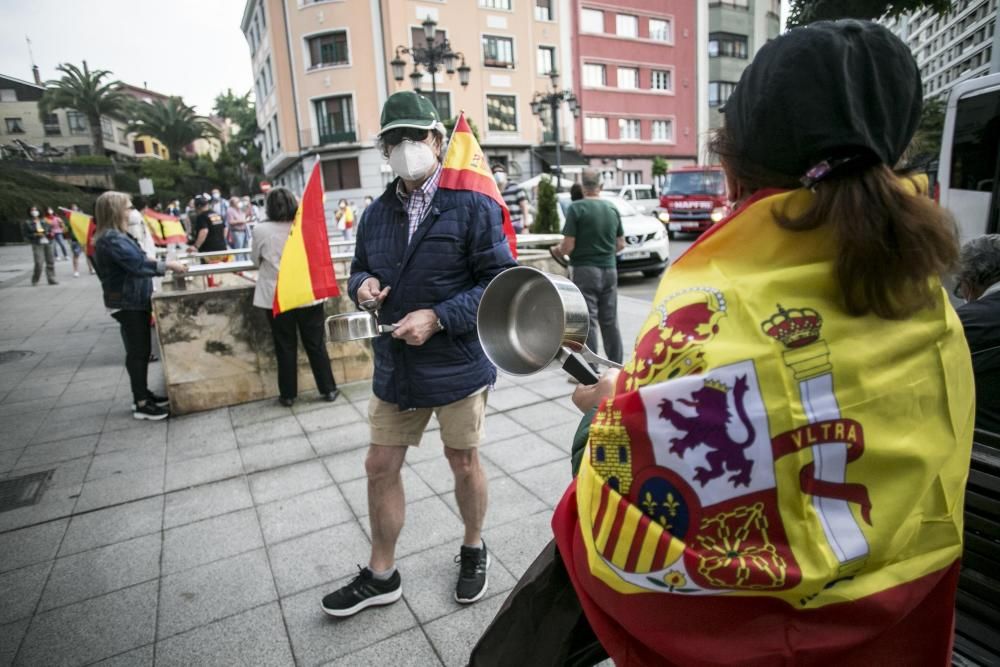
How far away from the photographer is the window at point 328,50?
3186cm

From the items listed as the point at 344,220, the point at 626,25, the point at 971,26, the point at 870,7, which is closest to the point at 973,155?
the point at 870,7

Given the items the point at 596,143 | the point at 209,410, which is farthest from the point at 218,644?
the point at 596,143

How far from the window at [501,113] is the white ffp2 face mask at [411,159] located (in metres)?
32.5

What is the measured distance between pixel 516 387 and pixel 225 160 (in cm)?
5995

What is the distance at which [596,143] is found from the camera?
120 feet

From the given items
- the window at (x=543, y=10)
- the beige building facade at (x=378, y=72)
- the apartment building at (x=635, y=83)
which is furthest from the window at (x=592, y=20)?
the window at (x=543, y=10)

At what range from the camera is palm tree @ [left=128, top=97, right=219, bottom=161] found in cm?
5632

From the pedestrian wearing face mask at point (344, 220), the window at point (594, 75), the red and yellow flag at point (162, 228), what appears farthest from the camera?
the window at point (594, 75)

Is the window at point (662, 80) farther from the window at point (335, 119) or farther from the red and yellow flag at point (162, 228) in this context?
the red and yellow flag at point (162, 228)

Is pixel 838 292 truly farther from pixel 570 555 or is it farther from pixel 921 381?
pixel 570 555

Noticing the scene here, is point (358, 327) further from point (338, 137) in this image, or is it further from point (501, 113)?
point (501, 113)

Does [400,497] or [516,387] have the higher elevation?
[400,497]

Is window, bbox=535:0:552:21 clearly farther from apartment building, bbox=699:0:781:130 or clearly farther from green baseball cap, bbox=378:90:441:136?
green baseball cap, bbox=378:90:441:136

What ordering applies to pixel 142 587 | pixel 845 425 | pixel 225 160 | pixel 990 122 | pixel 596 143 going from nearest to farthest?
pixel 845 425
pixel 142 587
pixel 990 122
pixel 596 143
pixel 225 160
